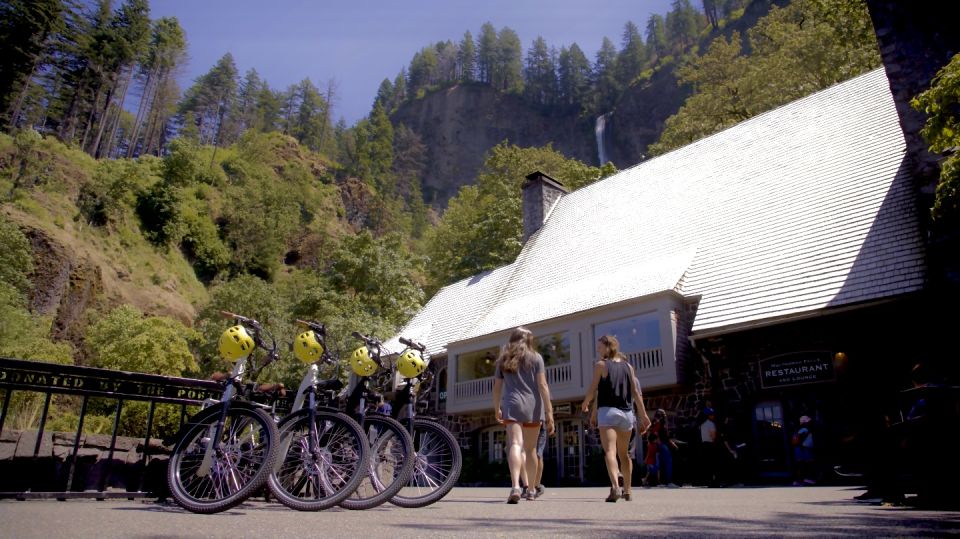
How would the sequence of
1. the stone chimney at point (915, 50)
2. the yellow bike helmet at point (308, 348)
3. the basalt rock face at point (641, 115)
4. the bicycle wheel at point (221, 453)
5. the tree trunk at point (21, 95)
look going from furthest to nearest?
the basalt rock face at point (641, 115), the tree trunk at point (21, 95), the stone chimney at point (915, 50), the yellow bike helmet at point (308, 348), the bicycle wheel at point (221, 453)

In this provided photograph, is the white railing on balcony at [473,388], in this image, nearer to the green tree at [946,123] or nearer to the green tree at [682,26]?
the green tree at [946,123]

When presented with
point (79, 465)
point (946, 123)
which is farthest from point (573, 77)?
point (79, 465)

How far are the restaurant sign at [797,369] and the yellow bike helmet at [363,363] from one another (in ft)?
32.7

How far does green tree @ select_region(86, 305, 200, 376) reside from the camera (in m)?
21.9

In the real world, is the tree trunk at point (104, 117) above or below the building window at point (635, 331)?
above

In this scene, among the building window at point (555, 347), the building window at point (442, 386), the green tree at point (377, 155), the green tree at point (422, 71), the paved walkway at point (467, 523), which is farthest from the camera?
the green tree at point (422, 71)

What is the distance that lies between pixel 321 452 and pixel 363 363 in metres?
1.11

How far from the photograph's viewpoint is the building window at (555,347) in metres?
17.1

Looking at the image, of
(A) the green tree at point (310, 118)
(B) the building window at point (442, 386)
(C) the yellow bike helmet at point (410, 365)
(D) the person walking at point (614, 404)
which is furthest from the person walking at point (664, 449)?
(A) the green tree at point (310, 118)

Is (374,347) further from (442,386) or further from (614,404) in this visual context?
(442,386)

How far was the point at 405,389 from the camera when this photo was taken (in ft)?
19.9

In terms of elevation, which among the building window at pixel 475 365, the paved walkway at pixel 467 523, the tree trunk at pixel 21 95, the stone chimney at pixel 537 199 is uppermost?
the tree trunk at pixel 21 95

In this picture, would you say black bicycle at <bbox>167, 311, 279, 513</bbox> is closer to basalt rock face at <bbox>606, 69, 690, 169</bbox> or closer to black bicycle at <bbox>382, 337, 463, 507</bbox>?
black bicycle at <bbox>382, 337, 463, 507</bbox>

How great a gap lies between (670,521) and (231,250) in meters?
51.1
